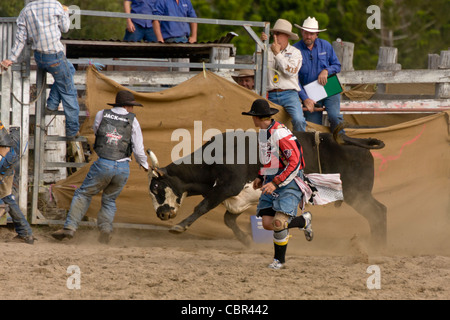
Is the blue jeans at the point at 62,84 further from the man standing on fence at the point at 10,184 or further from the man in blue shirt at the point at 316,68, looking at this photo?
the man in blue shirt at the point at 316,68

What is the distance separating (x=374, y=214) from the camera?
8977 millimetres

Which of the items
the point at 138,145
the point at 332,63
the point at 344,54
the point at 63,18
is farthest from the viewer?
the point at 344,54

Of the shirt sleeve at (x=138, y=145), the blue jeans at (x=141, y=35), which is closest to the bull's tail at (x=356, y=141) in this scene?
the shirt sleeve at (x=138, y=145)

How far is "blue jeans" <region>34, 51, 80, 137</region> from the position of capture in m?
8.98

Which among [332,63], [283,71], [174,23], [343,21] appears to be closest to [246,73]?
[283,71]

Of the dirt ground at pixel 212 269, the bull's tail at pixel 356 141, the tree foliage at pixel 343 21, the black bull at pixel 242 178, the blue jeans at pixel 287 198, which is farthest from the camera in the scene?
the tree foliage at pixel 343 21

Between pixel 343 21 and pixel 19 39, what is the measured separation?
16643mm

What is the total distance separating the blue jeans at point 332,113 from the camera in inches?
379

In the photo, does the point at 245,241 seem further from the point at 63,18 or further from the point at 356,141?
the point at 63,18

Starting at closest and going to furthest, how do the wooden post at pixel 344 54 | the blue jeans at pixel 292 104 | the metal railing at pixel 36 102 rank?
1. the blue jeans at pixel 292 104
2. the metal railing at pixel 36 102
3. the wooden post at pixel 344 54

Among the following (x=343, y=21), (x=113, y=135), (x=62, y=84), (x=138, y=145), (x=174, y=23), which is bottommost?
(x=138, y=145)

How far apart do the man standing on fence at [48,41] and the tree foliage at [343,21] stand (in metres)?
10.9

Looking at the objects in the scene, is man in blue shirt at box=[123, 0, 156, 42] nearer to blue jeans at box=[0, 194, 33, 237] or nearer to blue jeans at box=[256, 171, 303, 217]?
blue jeans at box=[0, 194, 33, 237]

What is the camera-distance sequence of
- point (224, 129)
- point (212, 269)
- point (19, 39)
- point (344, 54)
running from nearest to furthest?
point (212, 269)
point (19, 39)
point (224, 129)
point (344, 54)
